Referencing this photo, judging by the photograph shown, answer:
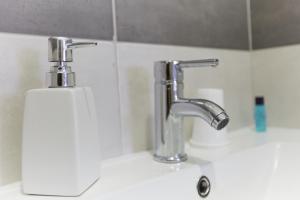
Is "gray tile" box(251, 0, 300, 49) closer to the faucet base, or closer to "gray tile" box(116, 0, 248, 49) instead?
"gray tile" box(116, 0, 248, 49)

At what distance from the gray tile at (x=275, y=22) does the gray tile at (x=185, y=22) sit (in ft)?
0.09

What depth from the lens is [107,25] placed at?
522mm

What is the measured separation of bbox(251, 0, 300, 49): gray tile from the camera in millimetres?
716

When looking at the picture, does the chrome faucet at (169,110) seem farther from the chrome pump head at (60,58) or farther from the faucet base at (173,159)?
the chrome pump head at (60,58)

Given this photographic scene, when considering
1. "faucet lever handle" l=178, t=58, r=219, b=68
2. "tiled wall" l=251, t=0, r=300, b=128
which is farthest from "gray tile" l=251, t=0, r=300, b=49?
"faucet lever handle" l=178, t=58, r=219, b=68

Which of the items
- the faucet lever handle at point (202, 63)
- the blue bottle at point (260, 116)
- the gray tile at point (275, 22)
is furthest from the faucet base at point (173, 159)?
the gray tile at point (275, 22)

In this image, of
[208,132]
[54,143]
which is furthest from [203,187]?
[54,143]

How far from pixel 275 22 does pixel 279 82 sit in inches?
5.6

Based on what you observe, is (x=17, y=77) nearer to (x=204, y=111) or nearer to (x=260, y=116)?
(x=204, y=111)

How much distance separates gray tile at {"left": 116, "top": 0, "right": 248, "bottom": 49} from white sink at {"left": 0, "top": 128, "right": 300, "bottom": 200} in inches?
8.5

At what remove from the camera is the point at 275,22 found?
0.75 metres

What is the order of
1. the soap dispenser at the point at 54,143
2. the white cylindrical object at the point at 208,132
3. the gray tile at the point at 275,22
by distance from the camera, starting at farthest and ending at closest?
the gray tile at the point at 275,22 → the white cylindrical object at the point at 208,132 → the soap dispenser at the point at 54,143

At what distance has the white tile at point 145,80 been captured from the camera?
0.55 metres

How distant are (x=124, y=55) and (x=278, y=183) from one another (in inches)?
14.1
